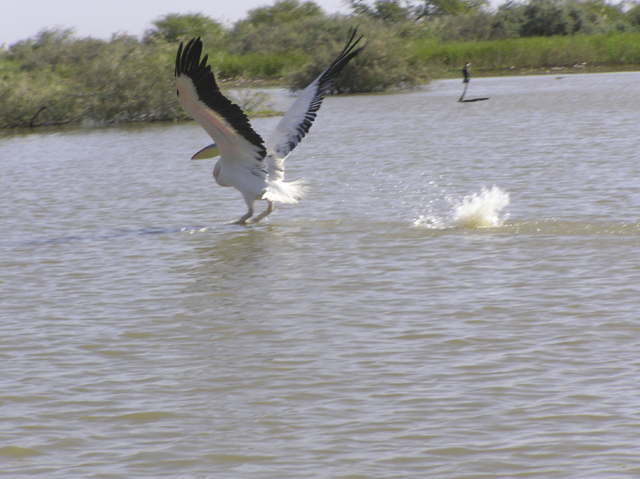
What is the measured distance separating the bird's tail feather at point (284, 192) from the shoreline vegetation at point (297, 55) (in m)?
15.7

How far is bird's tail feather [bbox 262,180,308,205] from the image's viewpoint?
8312mm

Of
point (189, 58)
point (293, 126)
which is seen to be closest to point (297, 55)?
point (293, 126)

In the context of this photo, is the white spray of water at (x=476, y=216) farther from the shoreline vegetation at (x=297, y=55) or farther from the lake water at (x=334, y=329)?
the shoreline vegetation at (x=297, y=55)

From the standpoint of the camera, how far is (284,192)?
27.5 ft

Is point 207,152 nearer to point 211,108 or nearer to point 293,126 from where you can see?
point 293,126

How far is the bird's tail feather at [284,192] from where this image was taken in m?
8.31

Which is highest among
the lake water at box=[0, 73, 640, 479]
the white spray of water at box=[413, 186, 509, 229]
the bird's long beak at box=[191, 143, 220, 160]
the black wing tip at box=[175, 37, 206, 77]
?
the black wing tip at box=[175, 37, 206, 77]

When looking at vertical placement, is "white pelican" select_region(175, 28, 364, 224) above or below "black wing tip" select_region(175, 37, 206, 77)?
below

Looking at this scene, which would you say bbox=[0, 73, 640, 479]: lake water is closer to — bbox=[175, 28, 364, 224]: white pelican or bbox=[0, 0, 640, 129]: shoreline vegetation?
bbox=[175, 28, 364, 224]: white pelican

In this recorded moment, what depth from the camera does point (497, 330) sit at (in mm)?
4840

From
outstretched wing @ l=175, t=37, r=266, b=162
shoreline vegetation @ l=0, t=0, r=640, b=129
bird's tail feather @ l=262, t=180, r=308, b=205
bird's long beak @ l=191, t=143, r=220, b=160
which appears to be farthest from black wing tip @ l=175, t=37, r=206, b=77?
shoreline vegetation @ l=0, t=0, r=640, b=129

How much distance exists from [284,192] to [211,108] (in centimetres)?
127

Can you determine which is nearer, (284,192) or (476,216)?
(476,216)

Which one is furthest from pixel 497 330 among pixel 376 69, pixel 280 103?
pixel 376 69
